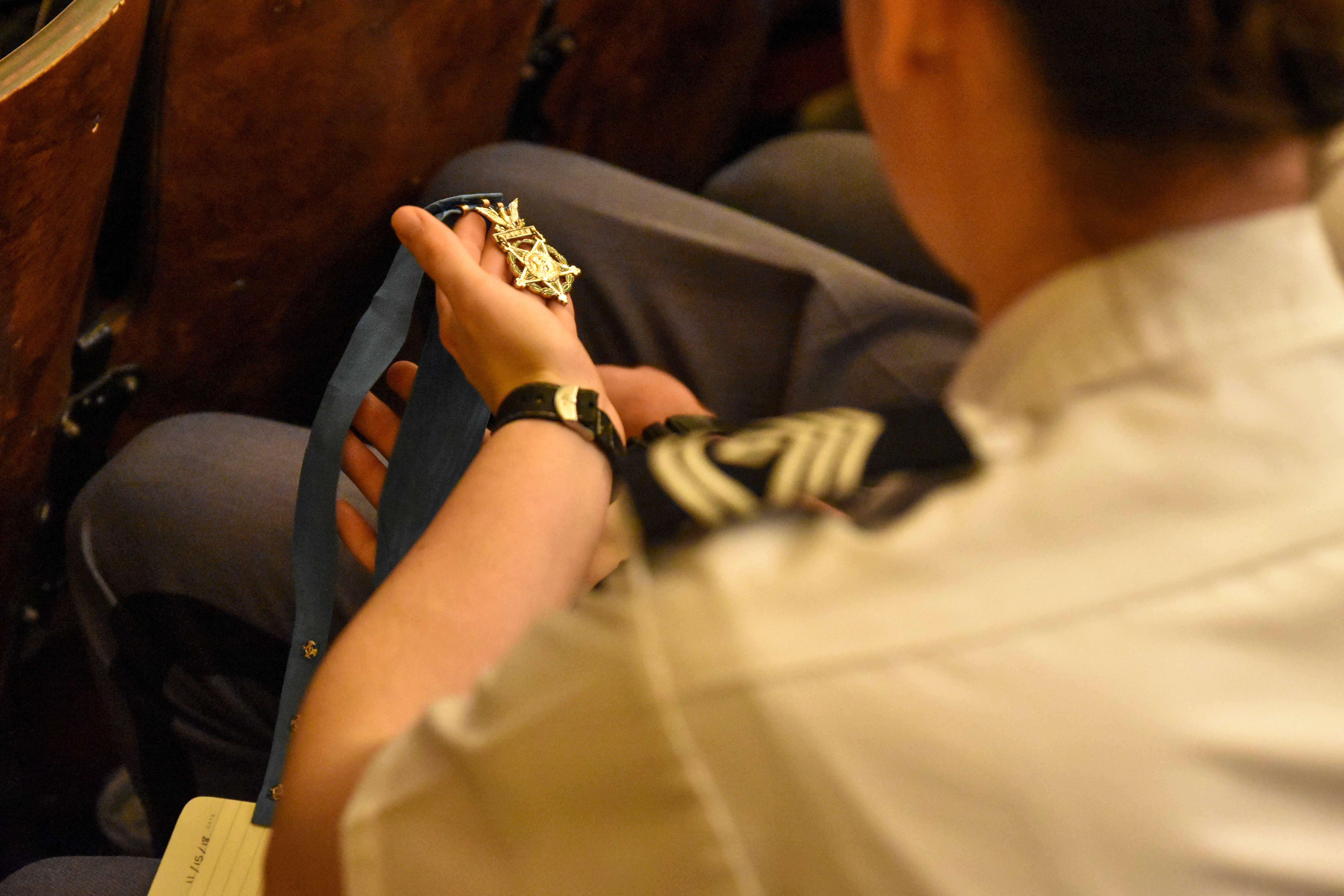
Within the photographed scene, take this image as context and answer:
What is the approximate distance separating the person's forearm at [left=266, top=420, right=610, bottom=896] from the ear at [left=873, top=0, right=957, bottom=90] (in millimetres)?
240

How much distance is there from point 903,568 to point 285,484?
22.9 inches

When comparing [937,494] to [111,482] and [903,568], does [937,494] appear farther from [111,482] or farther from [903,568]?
[111,482]

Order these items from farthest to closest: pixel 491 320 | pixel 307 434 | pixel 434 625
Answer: pixel 307 434, pixel 491 320, pixel 434 625

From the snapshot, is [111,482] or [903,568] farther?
[111,482]

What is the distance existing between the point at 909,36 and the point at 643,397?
0.41m

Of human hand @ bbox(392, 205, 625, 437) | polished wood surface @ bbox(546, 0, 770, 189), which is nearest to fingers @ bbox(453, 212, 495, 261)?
human hand @ bbox(392, 205, 625, 437)

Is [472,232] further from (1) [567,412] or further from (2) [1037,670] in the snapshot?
(2) [1037,670]

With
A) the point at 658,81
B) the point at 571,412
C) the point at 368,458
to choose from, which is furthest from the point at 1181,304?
the point at 658,81

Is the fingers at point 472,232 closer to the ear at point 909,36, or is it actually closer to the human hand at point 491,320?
the human hand at point 491,320

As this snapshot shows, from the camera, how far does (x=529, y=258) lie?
0.69 meters

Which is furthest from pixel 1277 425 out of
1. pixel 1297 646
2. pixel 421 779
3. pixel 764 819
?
pixel 421 779

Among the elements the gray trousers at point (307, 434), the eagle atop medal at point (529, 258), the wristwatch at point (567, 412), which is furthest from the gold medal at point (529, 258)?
the gray trousers at point (307, 434)

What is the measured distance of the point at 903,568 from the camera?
35 centimetres

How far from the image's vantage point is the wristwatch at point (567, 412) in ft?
1.85
